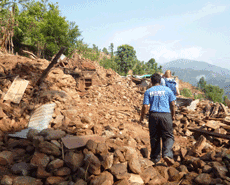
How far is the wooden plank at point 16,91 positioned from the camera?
4332mm

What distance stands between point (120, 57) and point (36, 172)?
3215 centimetres

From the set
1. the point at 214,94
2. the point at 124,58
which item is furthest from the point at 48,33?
the point at 214,94

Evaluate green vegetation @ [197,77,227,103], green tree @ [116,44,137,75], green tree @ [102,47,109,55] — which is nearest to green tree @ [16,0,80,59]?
green tree @ [116,44,137,75]

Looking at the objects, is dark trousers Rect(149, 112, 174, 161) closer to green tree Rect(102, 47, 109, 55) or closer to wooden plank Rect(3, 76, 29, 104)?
wooden plank Rect(3, 76, 29, 104)

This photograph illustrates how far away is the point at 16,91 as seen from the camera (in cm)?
458

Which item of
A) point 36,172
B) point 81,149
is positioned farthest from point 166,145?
point 36,172

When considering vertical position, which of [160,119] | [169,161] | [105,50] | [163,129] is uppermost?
[105,50]

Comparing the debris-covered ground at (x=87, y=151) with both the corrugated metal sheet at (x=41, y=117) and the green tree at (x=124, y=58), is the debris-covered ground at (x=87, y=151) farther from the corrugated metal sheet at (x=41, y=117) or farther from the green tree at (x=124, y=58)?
the green tree at (x=124, y=58)

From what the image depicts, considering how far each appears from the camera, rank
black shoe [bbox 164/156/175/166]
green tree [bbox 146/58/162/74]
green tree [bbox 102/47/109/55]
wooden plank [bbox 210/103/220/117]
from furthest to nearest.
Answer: green tree [bbox 102/47/109/55] < green tree [bbox 146/58/162/74] < wooden plank [bbox 210/103/220/117] < black shoe [bbox 164/156/175/166]

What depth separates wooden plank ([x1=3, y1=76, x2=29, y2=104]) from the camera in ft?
14.2

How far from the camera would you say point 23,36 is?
18.8 metres

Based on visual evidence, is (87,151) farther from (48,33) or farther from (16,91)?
(48,33)

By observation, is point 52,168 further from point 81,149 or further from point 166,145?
point 166,145

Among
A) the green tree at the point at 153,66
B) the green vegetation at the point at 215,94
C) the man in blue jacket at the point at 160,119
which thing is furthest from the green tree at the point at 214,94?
the man in blue jacket at the point at 160,119
